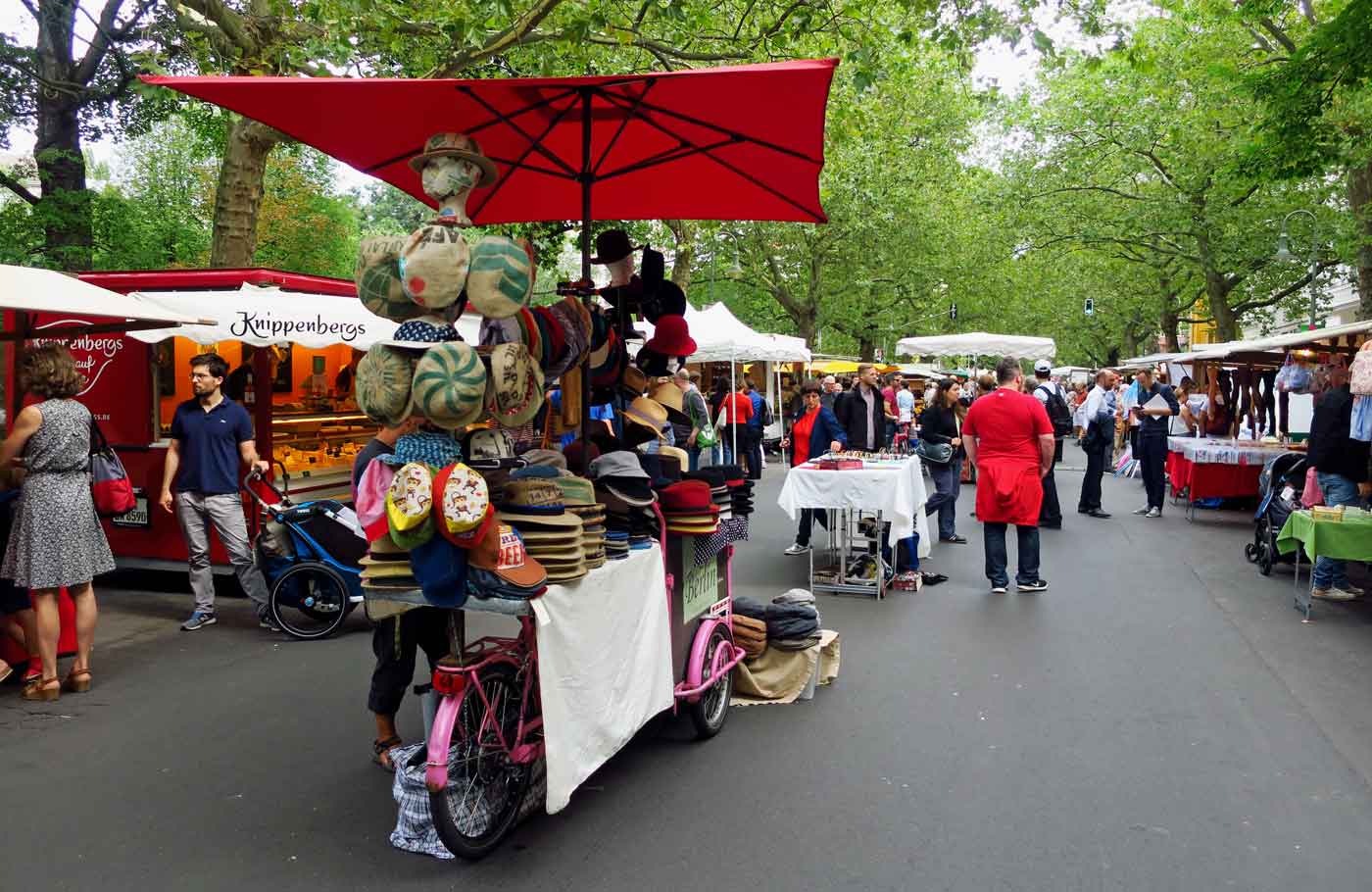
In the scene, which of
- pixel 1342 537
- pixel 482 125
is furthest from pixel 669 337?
pixel 1342 537

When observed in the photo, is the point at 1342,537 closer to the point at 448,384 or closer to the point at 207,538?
the point at 448,384

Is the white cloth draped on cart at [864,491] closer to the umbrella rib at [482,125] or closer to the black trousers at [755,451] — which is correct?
the umbrella rib at [482,125]

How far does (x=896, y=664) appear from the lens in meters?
6.65

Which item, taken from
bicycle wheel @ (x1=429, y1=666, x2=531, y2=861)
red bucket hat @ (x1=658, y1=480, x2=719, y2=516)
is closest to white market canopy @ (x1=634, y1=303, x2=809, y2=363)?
red bucket hat @ (x1=658, y1=480, x2=719, y2=516)

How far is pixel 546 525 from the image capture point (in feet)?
12.1

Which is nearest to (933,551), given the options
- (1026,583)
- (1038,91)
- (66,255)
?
(1026,583)

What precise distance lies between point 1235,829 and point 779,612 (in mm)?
2511

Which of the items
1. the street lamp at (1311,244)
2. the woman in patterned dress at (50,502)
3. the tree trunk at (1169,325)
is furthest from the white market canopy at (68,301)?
the tree trunk at (1169,325)

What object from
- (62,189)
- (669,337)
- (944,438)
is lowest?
(944,438)

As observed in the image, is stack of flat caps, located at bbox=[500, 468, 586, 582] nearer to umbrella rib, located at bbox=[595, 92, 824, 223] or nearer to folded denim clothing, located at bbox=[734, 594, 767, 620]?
umbrella rib, located at bbox=[595, 92, 824, 223]

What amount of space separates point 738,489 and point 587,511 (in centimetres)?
149

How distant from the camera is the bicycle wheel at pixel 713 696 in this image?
5.07 m

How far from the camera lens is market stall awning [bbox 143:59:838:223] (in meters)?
4.04

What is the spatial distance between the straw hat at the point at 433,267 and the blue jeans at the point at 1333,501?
8.00 meters
